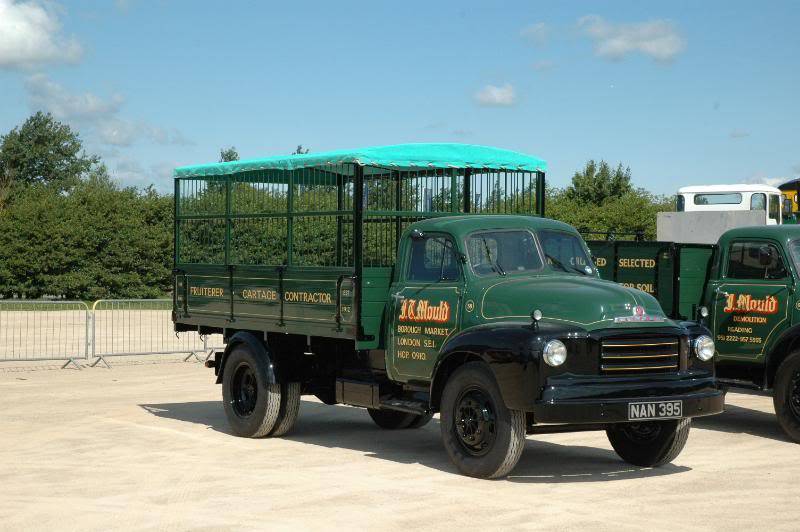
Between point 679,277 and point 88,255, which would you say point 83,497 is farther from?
point 88,255

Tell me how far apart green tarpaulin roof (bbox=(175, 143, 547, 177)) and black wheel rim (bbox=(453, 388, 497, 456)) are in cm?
261

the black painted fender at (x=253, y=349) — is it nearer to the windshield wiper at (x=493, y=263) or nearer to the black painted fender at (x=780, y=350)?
the windshield wiper at (x=493, y=263)

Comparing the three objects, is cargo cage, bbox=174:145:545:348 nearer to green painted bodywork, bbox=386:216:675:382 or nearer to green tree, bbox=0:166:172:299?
green painted bodywork, bbox=386:216:675:382

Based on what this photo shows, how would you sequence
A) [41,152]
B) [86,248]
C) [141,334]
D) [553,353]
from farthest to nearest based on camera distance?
[41,152]
[86,248]
[141,334]
[553,353]

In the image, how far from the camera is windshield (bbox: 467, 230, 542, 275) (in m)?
10.4

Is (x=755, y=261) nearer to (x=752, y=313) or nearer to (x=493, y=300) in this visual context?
(x=752, y=313)

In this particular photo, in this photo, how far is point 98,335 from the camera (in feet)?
83.7

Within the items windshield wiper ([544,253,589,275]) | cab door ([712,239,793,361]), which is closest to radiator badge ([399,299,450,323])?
windshield wiper ([544,253,589,275])

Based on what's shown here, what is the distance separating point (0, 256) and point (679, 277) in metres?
29.5

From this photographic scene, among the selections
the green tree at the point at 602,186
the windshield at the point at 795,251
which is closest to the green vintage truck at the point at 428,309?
the windshield at the point at 795,251

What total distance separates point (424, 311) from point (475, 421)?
4.26 feet

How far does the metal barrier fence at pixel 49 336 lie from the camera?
840 inches

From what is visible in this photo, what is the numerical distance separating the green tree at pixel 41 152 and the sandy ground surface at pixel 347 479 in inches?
3308

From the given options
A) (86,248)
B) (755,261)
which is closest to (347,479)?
(755,261)
